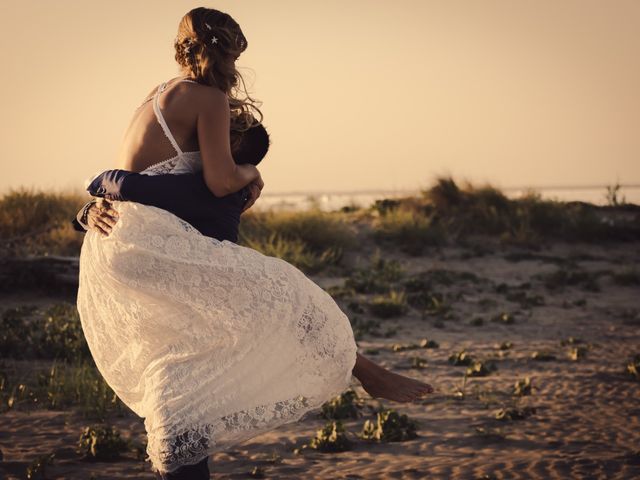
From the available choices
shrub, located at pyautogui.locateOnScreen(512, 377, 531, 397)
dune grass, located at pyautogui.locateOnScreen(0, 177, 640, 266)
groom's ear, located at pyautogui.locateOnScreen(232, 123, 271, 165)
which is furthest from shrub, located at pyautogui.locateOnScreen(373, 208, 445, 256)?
groom's ear, located at pyautogui.locateOnScreen(232, 123, 271, 165)

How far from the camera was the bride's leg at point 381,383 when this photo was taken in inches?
136

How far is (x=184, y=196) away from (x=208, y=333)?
20.5 inches

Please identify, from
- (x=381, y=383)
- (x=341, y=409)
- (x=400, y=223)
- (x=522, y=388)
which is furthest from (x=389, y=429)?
(x=400, y=223)

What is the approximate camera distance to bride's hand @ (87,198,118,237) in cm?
314

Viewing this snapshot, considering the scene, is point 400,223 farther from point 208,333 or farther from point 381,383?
point 208,333

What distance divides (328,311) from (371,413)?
3.02 meters

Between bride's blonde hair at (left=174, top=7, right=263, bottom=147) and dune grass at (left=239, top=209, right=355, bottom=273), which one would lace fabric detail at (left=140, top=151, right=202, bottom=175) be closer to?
bride's blonde hair at (left=174, top=7, right=263, bottom=147)

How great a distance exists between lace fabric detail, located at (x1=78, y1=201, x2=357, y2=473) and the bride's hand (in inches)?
→ 2.3

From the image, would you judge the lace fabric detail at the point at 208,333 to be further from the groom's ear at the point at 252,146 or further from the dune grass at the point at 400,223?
the dune grass at the point at 400,223

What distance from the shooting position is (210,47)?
9.86 feet

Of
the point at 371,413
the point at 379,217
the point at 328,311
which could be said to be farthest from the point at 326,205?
the point at 328,311

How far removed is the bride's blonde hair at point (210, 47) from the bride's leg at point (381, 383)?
1.28 meters

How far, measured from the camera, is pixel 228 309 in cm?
298

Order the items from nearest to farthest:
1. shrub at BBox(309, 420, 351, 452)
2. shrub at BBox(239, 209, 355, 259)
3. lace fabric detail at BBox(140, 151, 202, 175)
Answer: lace fabric detail at BBox(140, 151, 202, 175)
shrub at BBox(309, 420, 351, 452)
shrub at BBox(239, 209, 355, 259)
